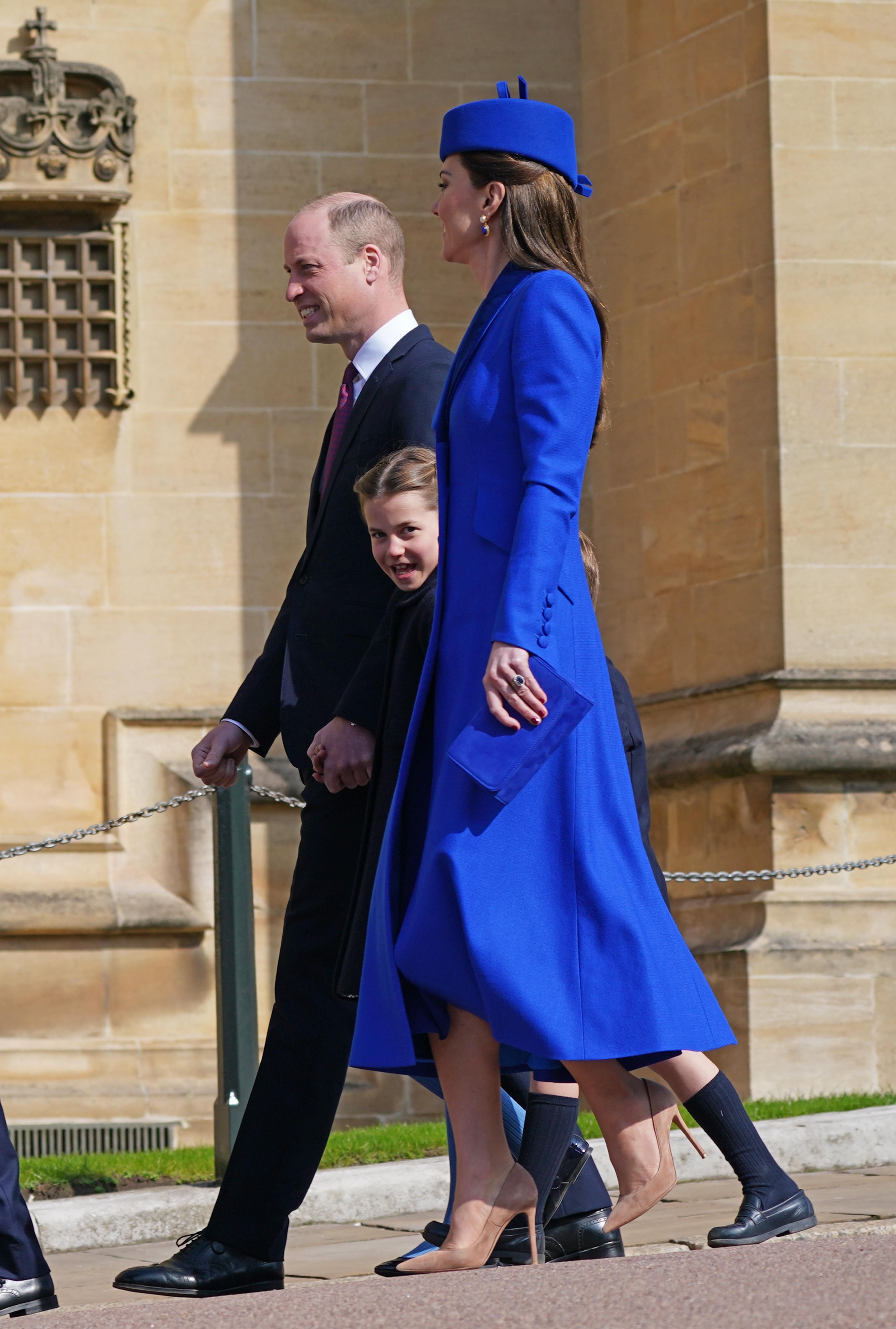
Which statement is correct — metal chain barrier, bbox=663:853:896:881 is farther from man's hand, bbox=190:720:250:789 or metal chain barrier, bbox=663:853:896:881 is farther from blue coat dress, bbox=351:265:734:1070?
blue coat dress, bbox=351:265:734:1070

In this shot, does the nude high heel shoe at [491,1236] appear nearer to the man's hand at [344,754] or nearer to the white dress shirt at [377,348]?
the man's hand at [344,754]

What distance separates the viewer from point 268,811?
A: 799 cm

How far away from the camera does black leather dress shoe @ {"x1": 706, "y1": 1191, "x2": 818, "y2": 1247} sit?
331cm

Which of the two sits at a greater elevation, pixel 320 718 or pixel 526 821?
pixel 320 718

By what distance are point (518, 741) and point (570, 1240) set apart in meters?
1.06

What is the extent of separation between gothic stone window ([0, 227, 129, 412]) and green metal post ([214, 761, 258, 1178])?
325 cm

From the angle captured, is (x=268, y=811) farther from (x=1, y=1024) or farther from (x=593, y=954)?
(x=593, y=954)

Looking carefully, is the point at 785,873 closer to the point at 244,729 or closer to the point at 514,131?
the point at 244,729

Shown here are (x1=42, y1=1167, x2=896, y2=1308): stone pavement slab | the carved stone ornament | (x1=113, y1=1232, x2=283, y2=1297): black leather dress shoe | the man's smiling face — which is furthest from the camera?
the carved stone ornament

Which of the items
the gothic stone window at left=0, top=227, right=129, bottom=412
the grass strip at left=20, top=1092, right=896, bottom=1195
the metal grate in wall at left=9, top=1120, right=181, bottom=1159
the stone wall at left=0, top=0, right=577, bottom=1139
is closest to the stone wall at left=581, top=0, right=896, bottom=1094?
the grass strip at left=20, top=1092, right=896, bottom=1195

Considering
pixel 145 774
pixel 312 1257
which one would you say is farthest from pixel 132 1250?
pixel 145 774

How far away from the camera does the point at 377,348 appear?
3.83 meters

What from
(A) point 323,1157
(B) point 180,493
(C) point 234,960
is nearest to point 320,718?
(C) point 234,960

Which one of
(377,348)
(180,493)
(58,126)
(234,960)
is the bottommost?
(234,960)
